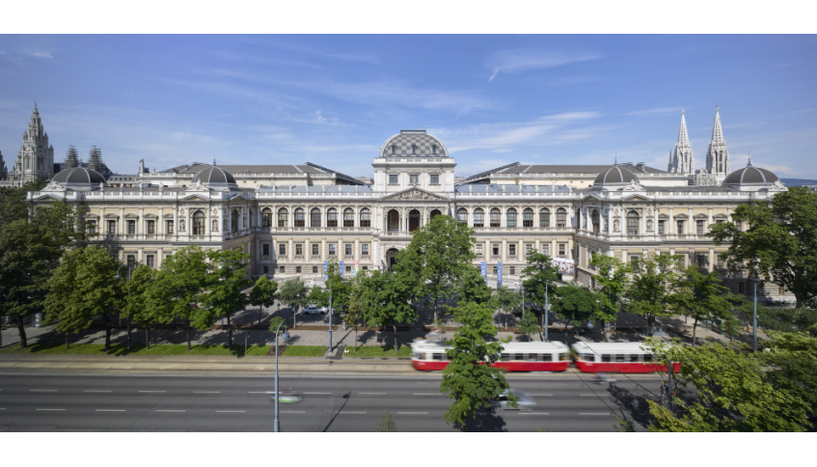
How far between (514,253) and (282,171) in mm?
56467

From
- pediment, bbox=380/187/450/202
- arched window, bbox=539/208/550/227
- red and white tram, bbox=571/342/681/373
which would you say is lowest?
red and white tram, bbox=571/342/681/373

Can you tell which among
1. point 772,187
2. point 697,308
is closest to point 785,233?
point 697,308

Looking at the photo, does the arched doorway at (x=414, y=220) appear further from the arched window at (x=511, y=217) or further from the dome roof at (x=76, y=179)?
the dome roof at (x=76, y=179)

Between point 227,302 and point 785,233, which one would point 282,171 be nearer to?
point 227,302

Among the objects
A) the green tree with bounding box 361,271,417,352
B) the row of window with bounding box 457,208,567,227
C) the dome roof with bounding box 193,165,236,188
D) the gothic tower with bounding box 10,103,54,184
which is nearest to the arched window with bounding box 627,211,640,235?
the row of window with bounding box 457,208,567,227

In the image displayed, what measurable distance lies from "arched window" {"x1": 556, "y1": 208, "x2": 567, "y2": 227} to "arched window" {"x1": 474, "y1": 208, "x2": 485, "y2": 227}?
13986mm

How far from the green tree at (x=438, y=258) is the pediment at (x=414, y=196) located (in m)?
22.8

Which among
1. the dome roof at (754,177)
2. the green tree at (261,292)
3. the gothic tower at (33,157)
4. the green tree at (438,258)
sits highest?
the gothic tower at (33,157)

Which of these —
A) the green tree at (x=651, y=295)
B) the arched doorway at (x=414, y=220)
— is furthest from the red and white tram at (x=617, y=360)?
the arched doorway at (x=414, y=220)

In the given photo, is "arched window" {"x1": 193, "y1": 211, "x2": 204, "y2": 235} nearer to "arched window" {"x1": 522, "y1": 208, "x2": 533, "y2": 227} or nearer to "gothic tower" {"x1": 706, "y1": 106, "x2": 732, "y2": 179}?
"arched window" {"x1": 522, "y1": 208, "x2": 533, "y2": 227}

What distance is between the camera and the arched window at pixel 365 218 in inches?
2862

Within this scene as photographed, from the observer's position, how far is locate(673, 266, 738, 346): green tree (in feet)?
117

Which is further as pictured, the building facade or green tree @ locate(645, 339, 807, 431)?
the building facade

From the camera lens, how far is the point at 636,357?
3303cm
